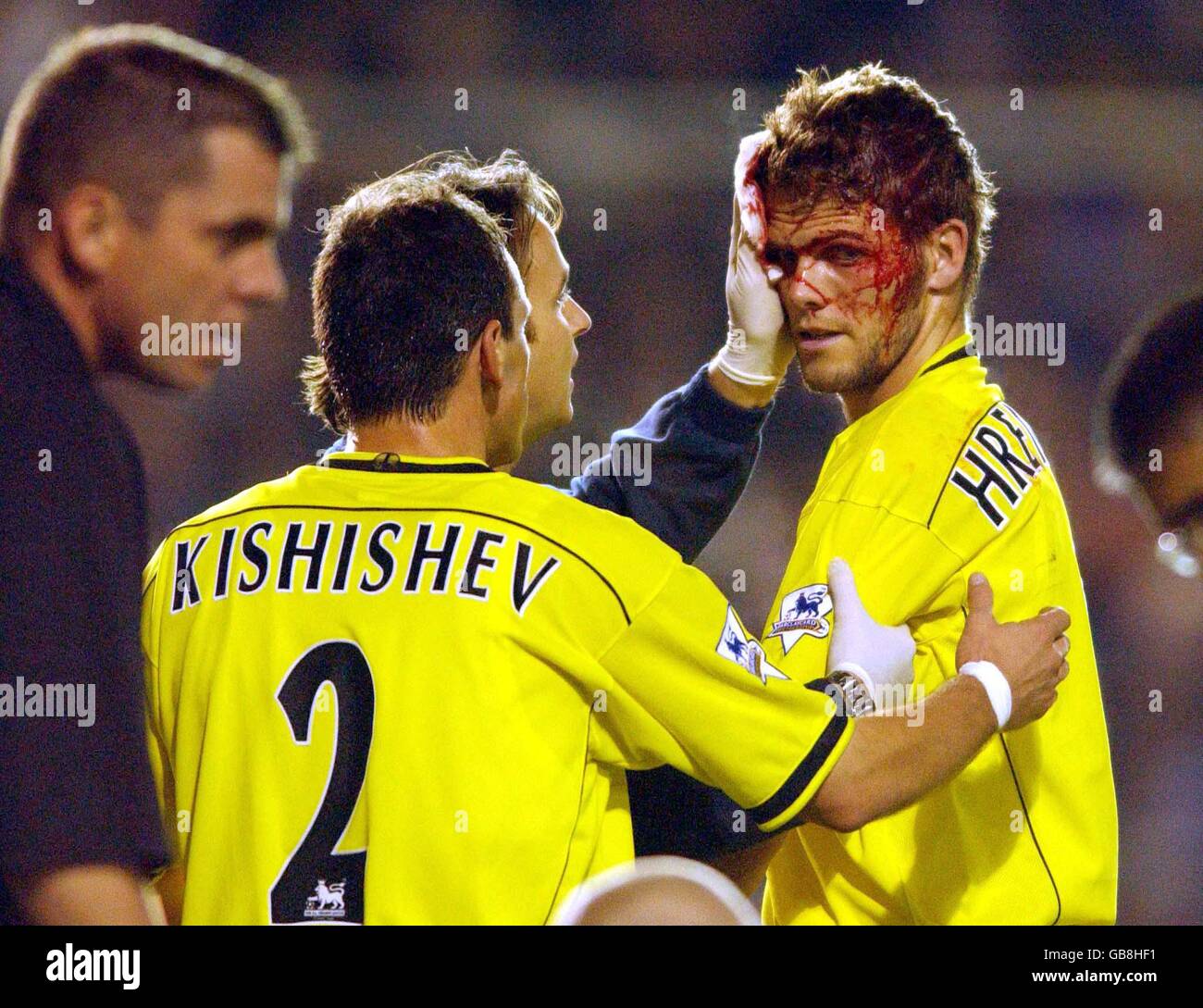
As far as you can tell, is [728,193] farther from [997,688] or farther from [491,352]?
[997,688]

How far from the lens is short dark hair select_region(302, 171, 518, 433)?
1.98 meters

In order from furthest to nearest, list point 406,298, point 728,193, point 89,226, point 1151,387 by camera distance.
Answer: point 728,193 < point 1151,387 < point 89,226 < point 406,298

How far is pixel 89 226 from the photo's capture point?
2410 millimetres

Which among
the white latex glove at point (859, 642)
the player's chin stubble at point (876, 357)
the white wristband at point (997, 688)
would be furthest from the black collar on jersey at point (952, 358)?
the white wristband at point (997, 688)

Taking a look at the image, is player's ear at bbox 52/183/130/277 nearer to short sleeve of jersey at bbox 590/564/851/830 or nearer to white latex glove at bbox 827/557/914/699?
short sleeve of jersey at bbox 590/564/851/830

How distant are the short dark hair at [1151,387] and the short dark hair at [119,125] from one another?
1.97 m

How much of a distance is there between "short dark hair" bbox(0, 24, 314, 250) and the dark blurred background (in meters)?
1.14

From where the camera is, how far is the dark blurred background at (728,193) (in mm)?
3934

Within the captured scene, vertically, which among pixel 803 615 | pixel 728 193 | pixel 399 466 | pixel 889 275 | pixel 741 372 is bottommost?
pixel 803 615

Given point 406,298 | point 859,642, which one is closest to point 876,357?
point 859,642

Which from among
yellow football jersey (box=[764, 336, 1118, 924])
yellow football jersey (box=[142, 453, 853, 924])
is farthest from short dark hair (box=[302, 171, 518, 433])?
yellow football jersey (box=[764, 336, 1118, 924])

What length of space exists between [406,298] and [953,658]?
1039mm
